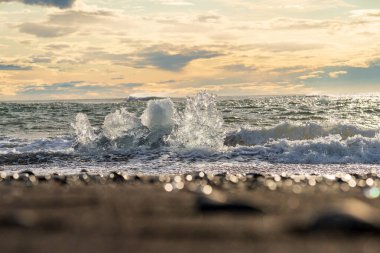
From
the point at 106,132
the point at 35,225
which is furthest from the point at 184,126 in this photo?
the point at 35,225

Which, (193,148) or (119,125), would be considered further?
(119,125)

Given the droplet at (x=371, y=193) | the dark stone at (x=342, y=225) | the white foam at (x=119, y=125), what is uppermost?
the dark stone at (x=342, y=225)

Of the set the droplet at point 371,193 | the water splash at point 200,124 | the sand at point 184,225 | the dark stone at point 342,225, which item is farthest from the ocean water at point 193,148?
the dark stone at point 342,225

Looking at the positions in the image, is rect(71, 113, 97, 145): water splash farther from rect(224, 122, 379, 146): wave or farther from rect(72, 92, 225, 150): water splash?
rect(224, 122, 379, 146): wave

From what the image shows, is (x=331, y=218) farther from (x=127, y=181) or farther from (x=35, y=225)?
(x=127, y=181)

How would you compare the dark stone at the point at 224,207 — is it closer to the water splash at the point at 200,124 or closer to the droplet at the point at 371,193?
the droplet at the point at 371,193

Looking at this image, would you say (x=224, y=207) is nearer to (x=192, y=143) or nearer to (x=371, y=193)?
(x=371, y=193)

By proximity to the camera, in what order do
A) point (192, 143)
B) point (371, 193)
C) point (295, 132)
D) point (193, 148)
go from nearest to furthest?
1. point (371, 193)
2. point (193, 148)
3. point (192, 143)
4. point (295, 132)

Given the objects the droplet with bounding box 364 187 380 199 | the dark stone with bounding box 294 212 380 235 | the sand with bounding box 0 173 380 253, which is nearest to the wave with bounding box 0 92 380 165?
the droplet with bounding box 364 187 380 199

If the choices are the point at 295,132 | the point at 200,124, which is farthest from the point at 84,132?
the point at 295,132

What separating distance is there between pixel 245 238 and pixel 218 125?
1101 cm

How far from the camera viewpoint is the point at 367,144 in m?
10.8

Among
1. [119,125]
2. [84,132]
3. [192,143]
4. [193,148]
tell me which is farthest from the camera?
[119,125]

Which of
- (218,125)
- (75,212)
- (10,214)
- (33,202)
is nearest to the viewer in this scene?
(10,214)
